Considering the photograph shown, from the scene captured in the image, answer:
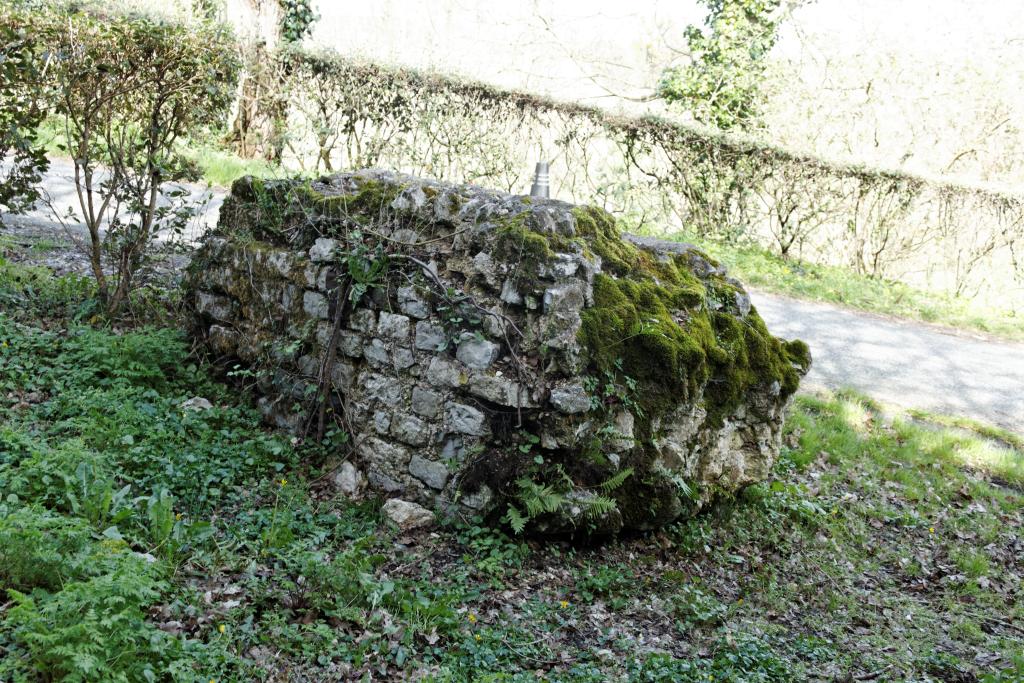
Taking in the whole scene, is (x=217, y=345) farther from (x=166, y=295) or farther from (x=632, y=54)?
(x=632, y=54)

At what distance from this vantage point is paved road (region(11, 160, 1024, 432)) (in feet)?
28.1

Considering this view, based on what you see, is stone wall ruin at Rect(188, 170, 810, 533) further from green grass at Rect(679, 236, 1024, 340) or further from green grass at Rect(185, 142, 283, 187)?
green grass at Rect(185, 142, 283, 187)

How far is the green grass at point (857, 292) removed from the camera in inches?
452

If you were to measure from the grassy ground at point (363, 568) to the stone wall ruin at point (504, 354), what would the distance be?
35 cm

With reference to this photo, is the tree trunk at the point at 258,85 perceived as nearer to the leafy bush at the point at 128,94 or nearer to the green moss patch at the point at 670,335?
the leafy bush at the point at 128,94

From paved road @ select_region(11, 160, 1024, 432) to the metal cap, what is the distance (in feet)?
11.5

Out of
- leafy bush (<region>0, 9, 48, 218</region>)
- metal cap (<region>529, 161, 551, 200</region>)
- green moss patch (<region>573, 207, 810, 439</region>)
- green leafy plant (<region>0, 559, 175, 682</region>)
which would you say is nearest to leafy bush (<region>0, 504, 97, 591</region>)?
green leafy plant (<region>0, 559, 175, 682</region>)

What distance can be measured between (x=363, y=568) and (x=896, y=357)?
7.63 meters

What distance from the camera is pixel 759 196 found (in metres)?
12.9

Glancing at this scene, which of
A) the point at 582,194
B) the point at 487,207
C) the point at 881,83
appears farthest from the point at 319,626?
the point at 881,83

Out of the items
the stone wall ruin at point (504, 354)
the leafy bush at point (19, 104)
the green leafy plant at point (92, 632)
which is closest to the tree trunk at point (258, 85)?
the leafy bush at point (19, 104)

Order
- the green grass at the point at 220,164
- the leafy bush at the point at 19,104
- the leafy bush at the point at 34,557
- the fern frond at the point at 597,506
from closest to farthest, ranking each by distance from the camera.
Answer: the leafy bush at the point at 34,557, the fern frond at the point at 597,506, the leafy bush at the point at 19,104, the green grass at the point at 220,164

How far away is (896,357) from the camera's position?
9.63 meters

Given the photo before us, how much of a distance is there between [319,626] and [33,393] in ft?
9.66
